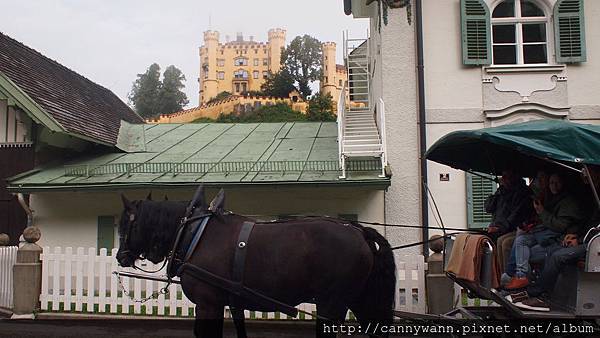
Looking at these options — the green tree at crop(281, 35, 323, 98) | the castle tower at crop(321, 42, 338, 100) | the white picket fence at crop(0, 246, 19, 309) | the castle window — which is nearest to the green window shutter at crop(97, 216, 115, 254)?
the white picket fence at crop(0, 246, 19, 309)

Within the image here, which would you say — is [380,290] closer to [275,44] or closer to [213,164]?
[213,164]

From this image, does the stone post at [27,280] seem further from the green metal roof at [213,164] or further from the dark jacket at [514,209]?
the dark jacket at [514,209]

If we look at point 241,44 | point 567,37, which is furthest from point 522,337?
point 241,44

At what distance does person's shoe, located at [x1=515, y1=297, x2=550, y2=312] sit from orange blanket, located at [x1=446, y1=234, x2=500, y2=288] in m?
0.37

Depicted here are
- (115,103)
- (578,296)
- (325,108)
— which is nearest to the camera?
(578,296)

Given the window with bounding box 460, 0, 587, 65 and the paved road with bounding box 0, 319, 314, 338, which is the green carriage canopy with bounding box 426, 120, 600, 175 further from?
the window with bounding box 460, 0, 587, 65

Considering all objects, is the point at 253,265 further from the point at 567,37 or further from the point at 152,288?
the point at 567,37

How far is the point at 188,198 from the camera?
10.8m

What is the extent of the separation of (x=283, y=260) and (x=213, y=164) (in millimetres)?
6001

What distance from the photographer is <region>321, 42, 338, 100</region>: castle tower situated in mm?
86625

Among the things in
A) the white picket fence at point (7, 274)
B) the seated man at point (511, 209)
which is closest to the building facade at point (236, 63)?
the white picket fence at point (7, 274)

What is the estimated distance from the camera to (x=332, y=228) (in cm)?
543

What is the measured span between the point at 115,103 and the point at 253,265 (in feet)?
46.9

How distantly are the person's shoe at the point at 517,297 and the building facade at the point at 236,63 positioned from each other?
90.9 meters
